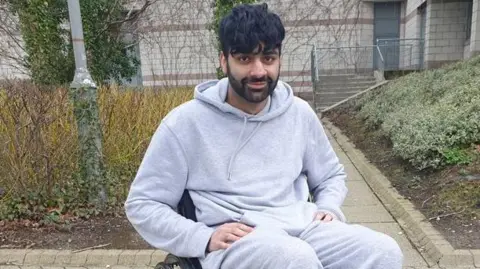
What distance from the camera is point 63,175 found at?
3.85 metres

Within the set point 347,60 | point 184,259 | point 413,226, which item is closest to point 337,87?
point 347,60

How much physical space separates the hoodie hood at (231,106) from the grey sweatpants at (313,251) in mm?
464

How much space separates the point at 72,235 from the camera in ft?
11.2

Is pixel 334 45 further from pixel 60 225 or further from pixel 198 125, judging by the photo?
pixel 198 125

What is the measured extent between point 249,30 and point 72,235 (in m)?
2.74

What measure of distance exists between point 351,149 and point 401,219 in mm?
3197

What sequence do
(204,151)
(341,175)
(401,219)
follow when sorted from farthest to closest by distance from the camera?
(401,219) → (341,175) → (204,151)

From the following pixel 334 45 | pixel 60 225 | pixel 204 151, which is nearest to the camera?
pixel 204 151

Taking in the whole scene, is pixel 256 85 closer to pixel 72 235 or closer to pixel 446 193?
pixel 72 235

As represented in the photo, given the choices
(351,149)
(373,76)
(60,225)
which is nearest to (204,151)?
(60,225)

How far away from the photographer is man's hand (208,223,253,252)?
4.55 ft

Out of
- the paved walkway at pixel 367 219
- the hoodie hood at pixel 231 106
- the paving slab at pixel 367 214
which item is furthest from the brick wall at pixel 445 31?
the hoodie hood at pixel 231 106

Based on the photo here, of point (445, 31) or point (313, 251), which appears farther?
point (445, 31)

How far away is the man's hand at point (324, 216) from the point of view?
5.29ft
